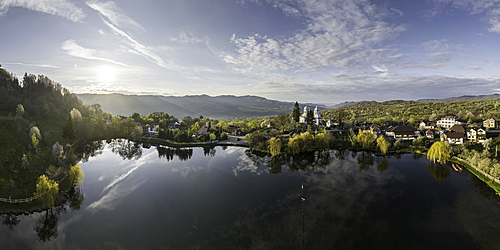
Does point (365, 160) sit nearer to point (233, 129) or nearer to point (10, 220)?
point (233, 129)

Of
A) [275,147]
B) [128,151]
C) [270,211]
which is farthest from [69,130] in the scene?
[270,211]

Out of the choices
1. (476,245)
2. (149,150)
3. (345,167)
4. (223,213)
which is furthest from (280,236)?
(149,150)

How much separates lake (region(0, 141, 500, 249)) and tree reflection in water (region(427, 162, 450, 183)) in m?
0.30

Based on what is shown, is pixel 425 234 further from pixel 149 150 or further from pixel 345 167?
pixel 149 150

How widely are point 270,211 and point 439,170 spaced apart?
3422 centimetres

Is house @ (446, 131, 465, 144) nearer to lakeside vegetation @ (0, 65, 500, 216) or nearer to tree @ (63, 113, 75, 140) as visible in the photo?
lakeside vegetation @ (0, 65, 500, 216)

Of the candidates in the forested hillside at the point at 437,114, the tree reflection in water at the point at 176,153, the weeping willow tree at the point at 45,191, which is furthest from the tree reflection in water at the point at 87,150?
the forested hillside at the point at 437,114

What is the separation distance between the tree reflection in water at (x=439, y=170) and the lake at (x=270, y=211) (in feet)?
0.97

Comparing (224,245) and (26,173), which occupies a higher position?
(26,173)

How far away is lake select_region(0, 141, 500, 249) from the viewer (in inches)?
672

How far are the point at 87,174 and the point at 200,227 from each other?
94.9 ft

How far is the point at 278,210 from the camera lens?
70.6ft

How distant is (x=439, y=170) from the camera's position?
3234 cm

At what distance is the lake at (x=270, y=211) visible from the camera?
1708cm
